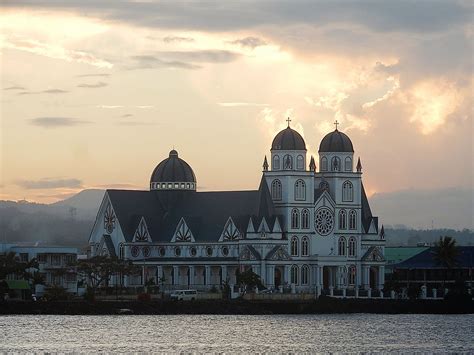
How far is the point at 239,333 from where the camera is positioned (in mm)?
146875

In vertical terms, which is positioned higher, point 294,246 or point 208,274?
point 294,246

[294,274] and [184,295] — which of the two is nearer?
[184,295]

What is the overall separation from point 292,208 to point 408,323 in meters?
38.0

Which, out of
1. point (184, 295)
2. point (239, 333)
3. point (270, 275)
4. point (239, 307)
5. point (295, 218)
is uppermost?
point (295, 218)

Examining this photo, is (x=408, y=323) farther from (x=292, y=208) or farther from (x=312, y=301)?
(x=292, y=208)

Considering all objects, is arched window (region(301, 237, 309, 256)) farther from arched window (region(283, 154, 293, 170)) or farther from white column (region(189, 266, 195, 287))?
white column (region(189, 266, 195, 287))

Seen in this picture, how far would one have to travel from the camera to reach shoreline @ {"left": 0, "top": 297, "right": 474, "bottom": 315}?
171m

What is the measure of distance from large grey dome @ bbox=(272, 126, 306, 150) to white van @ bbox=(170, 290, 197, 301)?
19.0 meters

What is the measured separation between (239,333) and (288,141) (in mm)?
53974

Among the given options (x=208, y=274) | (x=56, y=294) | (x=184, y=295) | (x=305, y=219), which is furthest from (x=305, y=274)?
(x=56, y=294)

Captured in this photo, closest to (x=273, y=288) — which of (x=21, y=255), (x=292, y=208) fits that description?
(x=292, y=208)

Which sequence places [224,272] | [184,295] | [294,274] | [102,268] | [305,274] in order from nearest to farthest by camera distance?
[184,295], [102,268], [224,272], [294,274], [305,274]

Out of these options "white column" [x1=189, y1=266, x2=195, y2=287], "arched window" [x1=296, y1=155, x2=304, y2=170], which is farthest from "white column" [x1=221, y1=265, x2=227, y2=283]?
"arched window" [x1=296, y1=155, x2=304, y2=170]

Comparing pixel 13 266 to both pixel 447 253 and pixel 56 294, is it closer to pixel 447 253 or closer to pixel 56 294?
pixel 56 294
